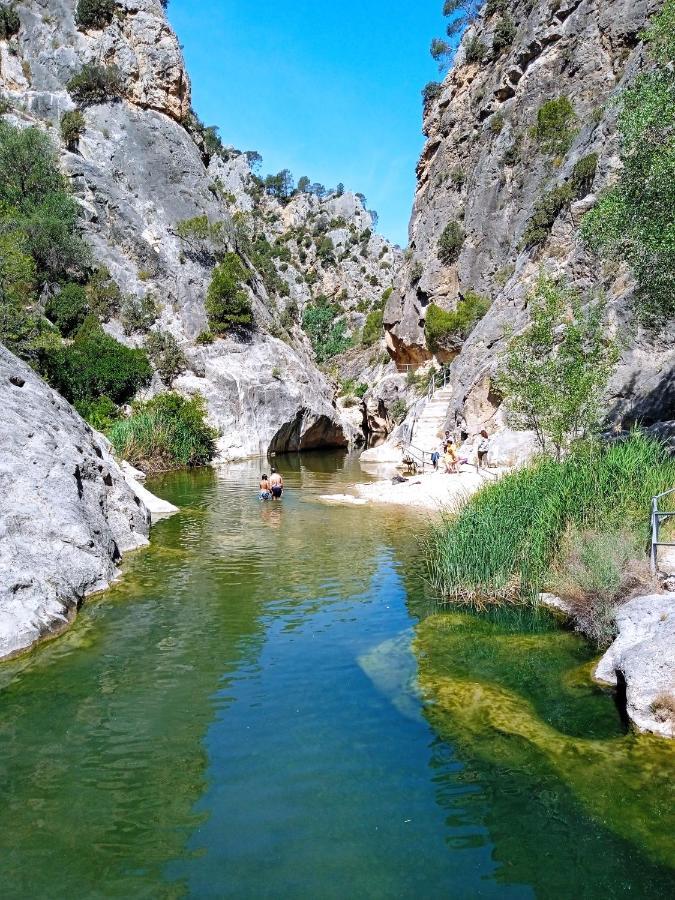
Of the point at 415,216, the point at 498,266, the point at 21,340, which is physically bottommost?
the point at 21,340

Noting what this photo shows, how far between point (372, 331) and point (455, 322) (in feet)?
114

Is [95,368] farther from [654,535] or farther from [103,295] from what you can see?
[654,535]

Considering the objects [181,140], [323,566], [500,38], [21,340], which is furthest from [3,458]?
[500,38]

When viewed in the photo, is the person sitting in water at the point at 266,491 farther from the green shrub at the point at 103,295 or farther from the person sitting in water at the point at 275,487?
the green shrub at the point at 103,295

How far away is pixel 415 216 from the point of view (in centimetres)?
6450

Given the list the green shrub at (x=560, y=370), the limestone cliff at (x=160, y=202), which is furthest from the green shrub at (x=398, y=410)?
the green shrub at (x=560, y=370)

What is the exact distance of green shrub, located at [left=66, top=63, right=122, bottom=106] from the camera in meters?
52.8

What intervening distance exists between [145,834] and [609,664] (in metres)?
6.61

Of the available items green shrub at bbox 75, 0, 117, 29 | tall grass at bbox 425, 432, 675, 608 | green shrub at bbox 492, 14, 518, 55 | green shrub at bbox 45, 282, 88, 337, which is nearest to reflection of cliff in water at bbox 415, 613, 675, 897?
tall grass at bbox 425, 432, 675, 608

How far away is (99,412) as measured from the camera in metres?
35.8

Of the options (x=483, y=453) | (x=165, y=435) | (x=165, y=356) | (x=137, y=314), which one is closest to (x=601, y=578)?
(x=483, y=453)

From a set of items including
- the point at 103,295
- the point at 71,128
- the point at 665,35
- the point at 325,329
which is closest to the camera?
the point at 665,35

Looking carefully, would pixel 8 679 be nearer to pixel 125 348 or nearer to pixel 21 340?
pixel 21 340

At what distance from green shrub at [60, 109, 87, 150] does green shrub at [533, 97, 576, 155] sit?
118 feet
